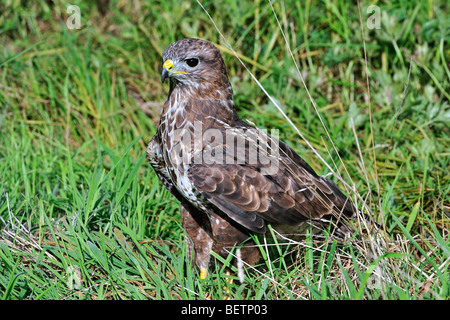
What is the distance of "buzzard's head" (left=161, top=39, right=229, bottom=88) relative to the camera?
3123 mm

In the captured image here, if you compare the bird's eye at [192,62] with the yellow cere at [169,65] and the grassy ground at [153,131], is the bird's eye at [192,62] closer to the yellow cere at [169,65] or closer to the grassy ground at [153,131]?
the yellow cere at [169,65]

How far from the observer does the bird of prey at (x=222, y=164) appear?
9.98 ft

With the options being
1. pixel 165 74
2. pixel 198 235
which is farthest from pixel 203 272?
pixel 165 74

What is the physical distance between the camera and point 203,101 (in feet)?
10.5

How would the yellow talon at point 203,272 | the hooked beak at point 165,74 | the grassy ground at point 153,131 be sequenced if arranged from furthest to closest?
the yellow talon at point 203,272 → the hooked beak at point 165,74 → the grassy ground at point 153,131

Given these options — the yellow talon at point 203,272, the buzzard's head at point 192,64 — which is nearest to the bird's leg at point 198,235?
the yellow talon at point 203,272

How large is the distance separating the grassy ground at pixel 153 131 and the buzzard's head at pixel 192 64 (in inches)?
31.6

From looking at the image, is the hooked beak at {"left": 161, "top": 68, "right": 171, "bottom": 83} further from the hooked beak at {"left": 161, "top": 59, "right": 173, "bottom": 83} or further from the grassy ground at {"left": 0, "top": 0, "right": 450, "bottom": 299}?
the grassy ground at {"left": 0, "top": 0, "right": 450, "bottom": 299}

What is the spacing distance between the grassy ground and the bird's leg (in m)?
0.10

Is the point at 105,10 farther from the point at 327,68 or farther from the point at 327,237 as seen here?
the point at 327,237

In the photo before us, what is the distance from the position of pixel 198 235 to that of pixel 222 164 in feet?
1.98

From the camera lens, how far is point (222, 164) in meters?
3.08

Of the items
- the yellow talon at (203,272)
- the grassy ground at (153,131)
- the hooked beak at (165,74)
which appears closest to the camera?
the grassy ground at (153,131)

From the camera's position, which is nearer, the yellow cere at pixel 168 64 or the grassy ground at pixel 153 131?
the grassy ground at pixel 153 131
